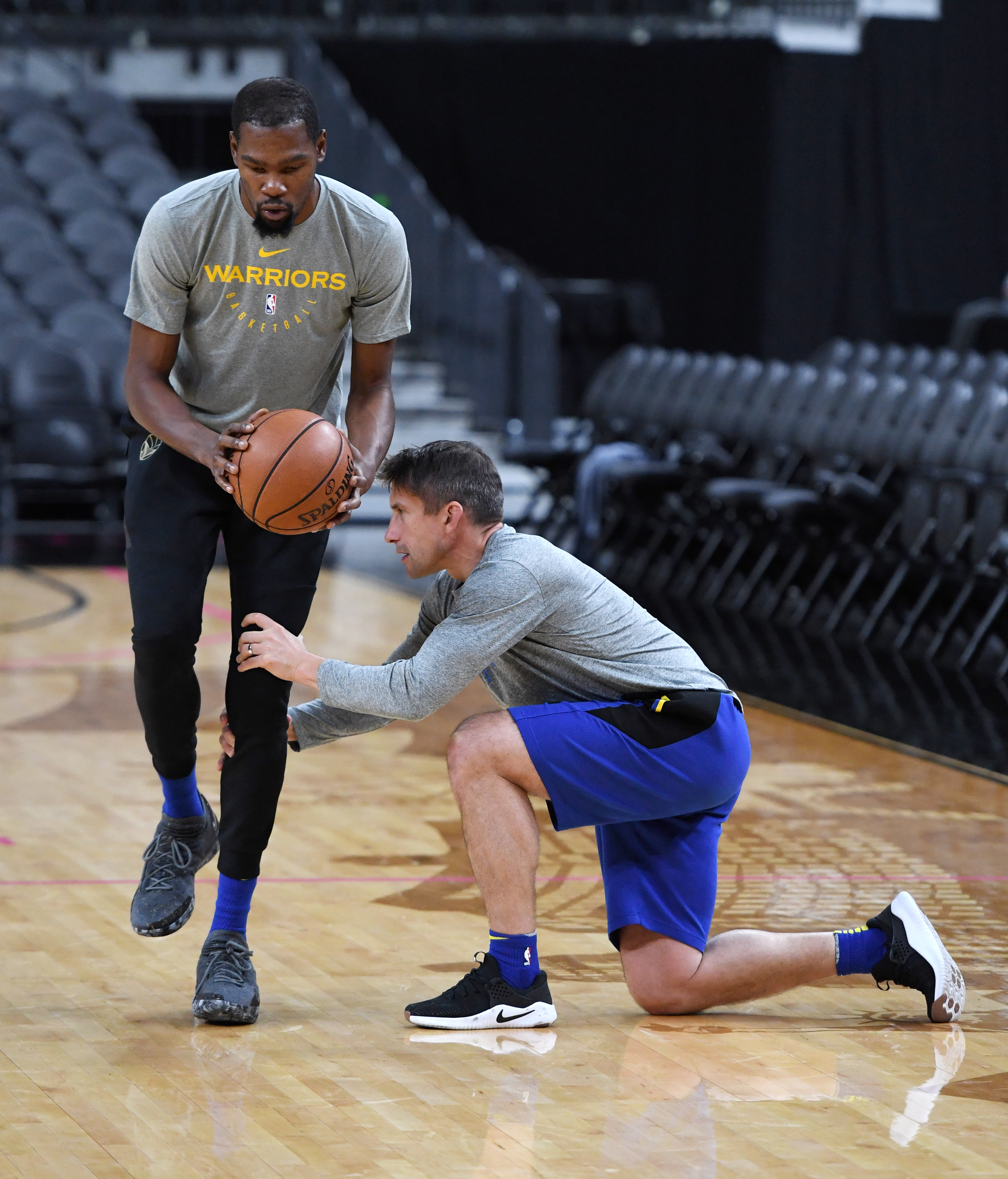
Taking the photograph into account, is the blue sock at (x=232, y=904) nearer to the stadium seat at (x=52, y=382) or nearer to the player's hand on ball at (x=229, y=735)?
the player's hand on ball at (x=229, y=735)

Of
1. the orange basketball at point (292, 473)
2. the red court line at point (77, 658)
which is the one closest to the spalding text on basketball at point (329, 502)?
the orange basketball at point (292, 473)

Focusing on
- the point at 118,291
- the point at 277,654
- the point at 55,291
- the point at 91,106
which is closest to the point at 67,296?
the point at 55,291

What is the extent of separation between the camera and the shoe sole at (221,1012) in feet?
10.1

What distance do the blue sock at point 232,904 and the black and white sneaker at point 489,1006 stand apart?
365 millimetres

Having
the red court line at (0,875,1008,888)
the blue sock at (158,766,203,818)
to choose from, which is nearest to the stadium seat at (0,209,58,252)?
the red court line at (0,875,1008,888)

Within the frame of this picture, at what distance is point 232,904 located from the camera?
323 cm

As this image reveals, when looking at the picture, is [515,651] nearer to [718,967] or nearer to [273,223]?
[718,967]

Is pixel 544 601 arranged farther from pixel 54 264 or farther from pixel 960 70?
pixel 960 70

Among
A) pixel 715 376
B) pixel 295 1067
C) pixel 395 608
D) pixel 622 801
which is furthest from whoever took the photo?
pixel 715 376

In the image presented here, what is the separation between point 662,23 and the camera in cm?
1409

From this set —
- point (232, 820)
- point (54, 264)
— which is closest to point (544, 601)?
point (232, 820)

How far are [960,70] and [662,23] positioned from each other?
7.96 feet

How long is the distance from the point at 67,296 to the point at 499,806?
992cm

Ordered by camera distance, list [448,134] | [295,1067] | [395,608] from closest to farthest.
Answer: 1. [295,1067]
2. [395,608]
3. [448,134]
